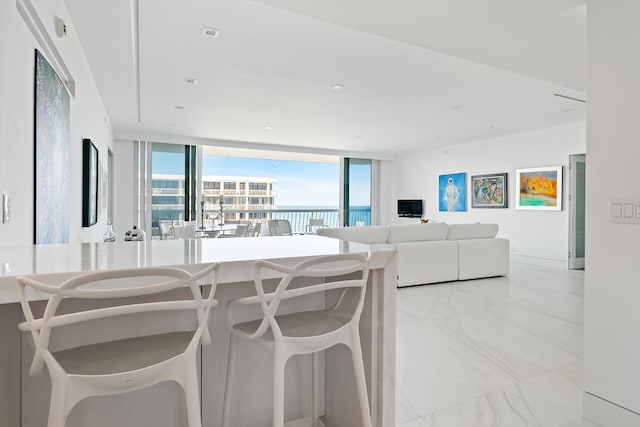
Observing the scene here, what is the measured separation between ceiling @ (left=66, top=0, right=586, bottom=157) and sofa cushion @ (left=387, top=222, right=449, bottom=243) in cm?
172

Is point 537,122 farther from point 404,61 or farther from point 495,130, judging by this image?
point 404,61

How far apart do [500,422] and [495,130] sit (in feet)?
19.9

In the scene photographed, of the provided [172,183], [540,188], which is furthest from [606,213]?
[172,183]

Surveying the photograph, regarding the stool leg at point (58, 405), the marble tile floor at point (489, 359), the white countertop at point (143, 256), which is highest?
the white countertop at point (143, 256)

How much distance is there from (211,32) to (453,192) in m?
6.77

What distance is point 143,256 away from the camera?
1.25 meters

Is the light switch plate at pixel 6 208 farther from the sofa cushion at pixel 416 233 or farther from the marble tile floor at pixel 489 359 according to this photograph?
the sofa cushion at pixel 416 233

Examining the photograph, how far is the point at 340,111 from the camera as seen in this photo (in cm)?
541

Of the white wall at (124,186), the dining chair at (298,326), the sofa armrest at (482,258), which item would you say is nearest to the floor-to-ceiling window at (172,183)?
the white wall at (124,186)

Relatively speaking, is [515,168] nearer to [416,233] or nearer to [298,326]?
[416,233]

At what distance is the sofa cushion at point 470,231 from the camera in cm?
523

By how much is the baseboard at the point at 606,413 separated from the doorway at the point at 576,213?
16.4ft

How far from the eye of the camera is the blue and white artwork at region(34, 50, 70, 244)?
1831mm

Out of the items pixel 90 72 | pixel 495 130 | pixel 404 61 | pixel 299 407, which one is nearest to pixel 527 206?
pixel 495 130
